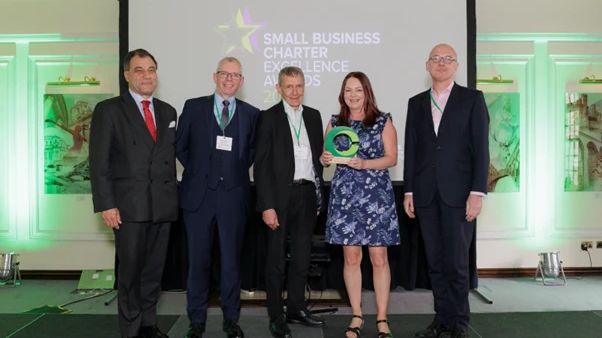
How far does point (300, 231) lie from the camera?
326cm

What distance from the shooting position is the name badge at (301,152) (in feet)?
10.5

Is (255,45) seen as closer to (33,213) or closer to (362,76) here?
(362,76)

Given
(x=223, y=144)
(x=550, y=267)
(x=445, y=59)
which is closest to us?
(x=445, y=59)

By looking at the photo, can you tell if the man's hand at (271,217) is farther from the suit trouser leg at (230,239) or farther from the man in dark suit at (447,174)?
the man in dark suit at (447,174)

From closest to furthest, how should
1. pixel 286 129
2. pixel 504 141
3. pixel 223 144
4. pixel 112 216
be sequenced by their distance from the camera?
pixel 112 216
pixel 223 144
pixel 286 129
pixel 504 141

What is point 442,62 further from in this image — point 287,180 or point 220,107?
point 220,107

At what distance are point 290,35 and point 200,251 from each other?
203 centimetres

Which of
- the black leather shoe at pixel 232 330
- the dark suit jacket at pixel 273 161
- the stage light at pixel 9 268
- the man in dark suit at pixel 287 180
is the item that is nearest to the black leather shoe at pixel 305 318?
the man in dark suit at pixel 287 180

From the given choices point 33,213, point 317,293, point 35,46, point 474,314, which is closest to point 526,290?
point 474,314

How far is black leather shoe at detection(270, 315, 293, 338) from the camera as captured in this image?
3.20m

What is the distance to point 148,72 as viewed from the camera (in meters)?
2.95

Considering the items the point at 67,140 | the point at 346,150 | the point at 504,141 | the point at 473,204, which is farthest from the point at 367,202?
the point at 67,140

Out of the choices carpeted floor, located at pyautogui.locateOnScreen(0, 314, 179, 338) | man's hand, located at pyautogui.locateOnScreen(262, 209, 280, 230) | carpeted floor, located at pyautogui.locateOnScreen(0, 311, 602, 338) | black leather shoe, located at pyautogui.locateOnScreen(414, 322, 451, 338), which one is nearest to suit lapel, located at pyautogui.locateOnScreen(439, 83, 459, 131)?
man's hand, located at pyautogui.locateOnScreen(262, 209, 280, 230)

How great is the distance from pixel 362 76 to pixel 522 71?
9.21 ft
